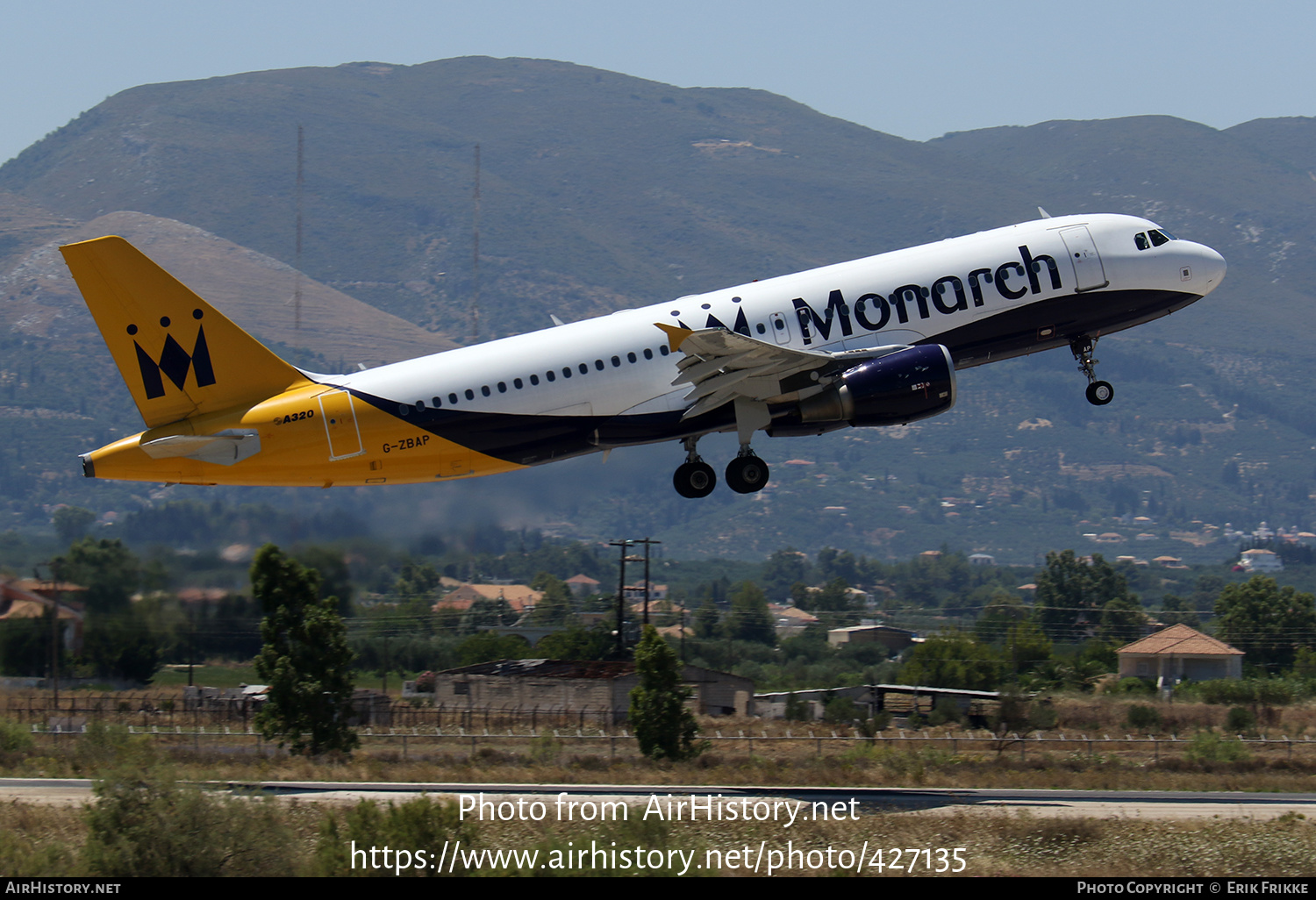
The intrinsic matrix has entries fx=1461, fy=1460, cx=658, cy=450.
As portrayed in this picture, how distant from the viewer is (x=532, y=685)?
283ft

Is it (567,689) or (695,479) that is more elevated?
(695,479)

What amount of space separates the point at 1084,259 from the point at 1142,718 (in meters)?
49.6

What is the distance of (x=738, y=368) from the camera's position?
40844 mm

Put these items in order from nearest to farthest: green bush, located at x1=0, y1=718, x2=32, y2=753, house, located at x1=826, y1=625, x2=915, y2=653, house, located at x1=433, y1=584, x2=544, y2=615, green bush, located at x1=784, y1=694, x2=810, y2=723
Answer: green bush, located at x1=0, y1=718, x2=32, y2=753 → green bush, located at x1=784, y1=694, x2=810, y2=723 → house, located at x1=433, y1=584, x2=544, y2=615 → house, located at x1=826, y1=625, x2=915, y2=653

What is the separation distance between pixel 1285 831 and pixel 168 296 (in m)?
33.6

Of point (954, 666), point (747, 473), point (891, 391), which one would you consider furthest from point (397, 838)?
point (954, 666)

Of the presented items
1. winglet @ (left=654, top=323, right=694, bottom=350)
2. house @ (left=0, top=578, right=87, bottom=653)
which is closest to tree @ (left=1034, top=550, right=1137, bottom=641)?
house @ (left=0, top=578, right=87, bottom=653)

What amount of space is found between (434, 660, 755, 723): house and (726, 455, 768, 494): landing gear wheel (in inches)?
1439

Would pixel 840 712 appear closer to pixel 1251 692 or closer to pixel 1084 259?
pixel 1251 692

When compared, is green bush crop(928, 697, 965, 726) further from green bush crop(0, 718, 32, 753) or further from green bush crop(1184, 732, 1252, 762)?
green bush crop(0, 718, 32, 753)

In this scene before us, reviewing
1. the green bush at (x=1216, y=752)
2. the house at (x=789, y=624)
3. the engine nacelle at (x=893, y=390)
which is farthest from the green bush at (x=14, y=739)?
the house at (x=789, y=624)

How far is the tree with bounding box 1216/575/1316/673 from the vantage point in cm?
13225

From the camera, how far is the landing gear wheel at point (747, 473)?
43688mm

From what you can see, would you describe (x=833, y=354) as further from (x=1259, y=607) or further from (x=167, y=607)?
(x=1259, y=607)
